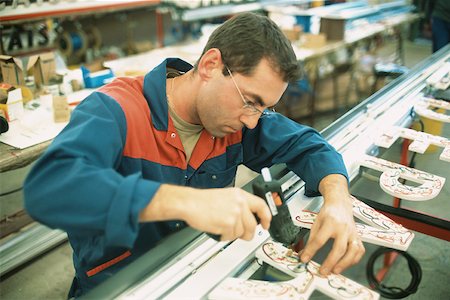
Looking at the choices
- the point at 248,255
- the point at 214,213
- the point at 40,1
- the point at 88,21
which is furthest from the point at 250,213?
the point at 88,21

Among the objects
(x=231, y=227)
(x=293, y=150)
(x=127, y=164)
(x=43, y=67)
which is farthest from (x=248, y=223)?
(x=43, y=67)

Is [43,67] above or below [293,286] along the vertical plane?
above

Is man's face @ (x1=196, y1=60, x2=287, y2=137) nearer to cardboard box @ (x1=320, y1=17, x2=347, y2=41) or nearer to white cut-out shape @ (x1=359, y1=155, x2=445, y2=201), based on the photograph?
white cut-out shape @ (x1=359, y1=155, x2=445, y2=201)

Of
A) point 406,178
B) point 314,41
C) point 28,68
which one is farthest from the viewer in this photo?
point 314,41

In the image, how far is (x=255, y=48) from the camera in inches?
38.2

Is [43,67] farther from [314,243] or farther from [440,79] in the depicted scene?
[440,79]

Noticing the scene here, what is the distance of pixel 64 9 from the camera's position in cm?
324

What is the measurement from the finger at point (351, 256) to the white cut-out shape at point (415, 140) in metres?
0.54

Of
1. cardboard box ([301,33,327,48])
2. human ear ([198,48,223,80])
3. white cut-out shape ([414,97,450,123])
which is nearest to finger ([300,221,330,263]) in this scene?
human ear ([198,48,223,80])

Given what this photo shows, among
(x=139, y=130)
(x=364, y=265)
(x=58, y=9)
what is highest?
(x=58, y=9)

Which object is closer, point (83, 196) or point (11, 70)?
point (83, 196)

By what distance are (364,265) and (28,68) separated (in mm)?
1937

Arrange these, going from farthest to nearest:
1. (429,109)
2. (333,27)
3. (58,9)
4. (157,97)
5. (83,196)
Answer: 1. (333,27)
2. (58,9)
3. (429,109)
4. (157,97)
5. (83,196)

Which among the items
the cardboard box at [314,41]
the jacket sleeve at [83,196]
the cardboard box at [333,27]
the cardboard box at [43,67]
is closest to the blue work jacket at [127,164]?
the jacket sleeve at [83,196]
